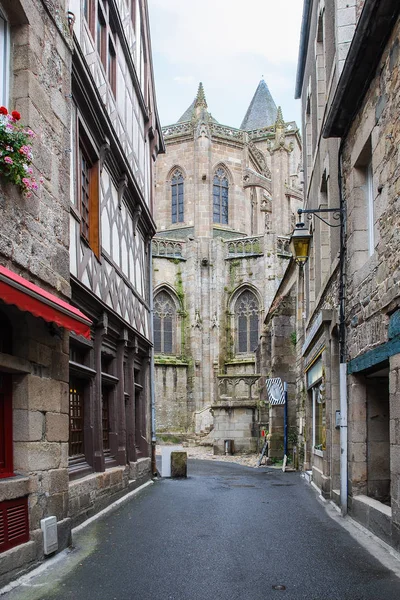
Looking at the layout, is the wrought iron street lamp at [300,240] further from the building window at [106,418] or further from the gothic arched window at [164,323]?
the gothic arched window at [164,323]

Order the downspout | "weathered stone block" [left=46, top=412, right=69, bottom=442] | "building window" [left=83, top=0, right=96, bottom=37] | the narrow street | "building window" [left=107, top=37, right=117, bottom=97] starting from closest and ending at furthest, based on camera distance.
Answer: the narrow street, "weathered stone block" [left=46, top=412, right=69, bottom=442], the downspout, "building window" [left=83, top=0, right=96, bottom=37], "building window" [left=107, top=37, right=117, bottom=97]

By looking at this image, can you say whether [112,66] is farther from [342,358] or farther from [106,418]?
[342,358]

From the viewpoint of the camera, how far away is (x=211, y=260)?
38438mm

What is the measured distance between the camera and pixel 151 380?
16.8m

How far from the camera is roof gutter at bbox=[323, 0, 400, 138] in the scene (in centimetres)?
684

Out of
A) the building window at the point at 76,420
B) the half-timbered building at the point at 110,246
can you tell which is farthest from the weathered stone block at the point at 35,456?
the building window at the point at 76,420

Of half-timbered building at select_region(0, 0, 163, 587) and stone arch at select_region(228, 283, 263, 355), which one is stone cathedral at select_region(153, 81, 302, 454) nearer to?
stone arch at select_region(228, 283, 263, 355)

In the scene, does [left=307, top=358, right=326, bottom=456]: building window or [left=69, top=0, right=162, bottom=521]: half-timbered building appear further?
[left=307, top=358, right=326, bottom=456]: building window

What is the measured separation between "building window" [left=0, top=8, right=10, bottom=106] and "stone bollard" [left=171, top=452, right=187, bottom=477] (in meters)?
11.6

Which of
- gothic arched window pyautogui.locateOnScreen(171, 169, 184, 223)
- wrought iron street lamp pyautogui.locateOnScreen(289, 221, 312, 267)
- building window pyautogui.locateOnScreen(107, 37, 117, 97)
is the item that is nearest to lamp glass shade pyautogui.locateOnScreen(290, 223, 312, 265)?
wrought iron street lamp pyautogui.locateOnScreen(289, 221, 312, 267)

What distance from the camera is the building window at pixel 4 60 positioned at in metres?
6.61

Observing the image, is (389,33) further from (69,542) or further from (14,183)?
(69,542)

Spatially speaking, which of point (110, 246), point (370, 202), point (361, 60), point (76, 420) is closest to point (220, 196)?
point (110, 246)

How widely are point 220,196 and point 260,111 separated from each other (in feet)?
46.3
